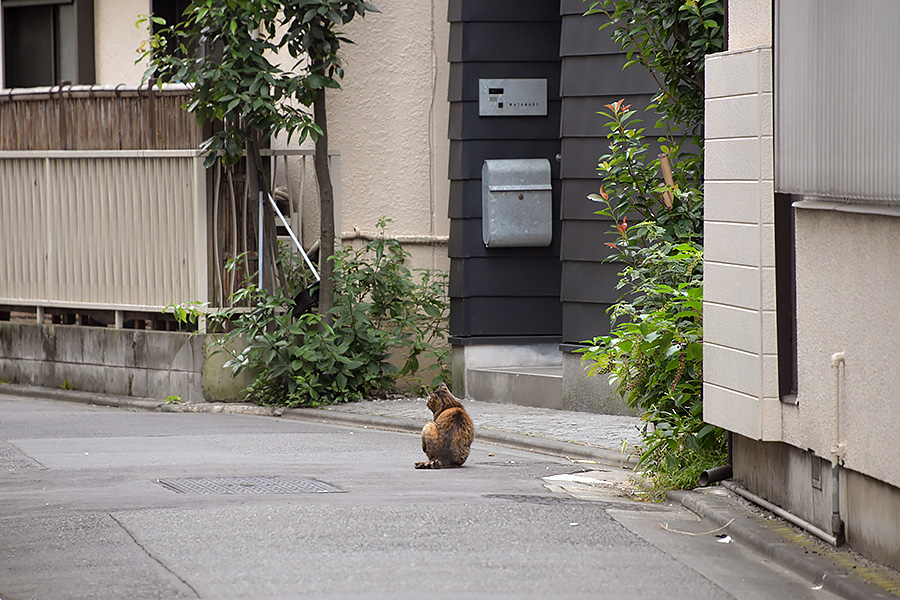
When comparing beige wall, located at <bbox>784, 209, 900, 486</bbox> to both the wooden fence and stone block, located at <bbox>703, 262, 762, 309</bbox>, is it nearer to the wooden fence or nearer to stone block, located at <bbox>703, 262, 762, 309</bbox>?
stone block, located at <bbox>703, 262, 762, 309</bbox>

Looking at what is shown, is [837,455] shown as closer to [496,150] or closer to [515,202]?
[515,202]

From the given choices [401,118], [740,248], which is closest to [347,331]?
[401,118]

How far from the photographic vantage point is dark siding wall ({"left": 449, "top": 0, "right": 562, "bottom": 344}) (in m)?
13.7

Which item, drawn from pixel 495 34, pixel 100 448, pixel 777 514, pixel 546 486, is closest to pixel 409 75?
pixel 495 34

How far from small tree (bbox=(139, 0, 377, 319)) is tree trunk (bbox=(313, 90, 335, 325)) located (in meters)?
0.01

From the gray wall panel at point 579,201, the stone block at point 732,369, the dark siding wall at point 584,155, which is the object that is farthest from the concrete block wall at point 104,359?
the stone block at point 732,369

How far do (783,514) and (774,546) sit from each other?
56 centimetres

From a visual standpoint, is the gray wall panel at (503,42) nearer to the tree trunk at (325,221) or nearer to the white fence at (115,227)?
the tree trunk at (325,221)

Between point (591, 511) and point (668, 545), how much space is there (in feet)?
2.90

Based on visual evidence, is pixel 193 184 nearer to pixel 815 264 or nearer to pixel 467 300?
pixel 467 300

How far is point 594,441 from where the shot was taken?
420 inches

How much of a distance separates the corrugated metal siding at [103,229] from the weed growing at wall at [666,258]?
5103 millimetres

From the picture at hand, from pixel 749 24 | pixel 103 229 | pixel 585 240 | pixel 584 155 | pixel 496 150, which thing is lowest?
pixel 585 240

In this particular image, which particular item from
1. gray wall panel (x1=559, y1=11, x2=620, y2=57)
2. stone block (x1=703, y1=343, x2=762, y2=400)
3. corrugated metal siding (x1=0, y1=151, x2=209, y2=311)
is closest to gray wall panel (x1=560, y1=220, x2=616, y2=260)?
gray wall panel (x1=559, y1=11, x2=620, y2=57)
